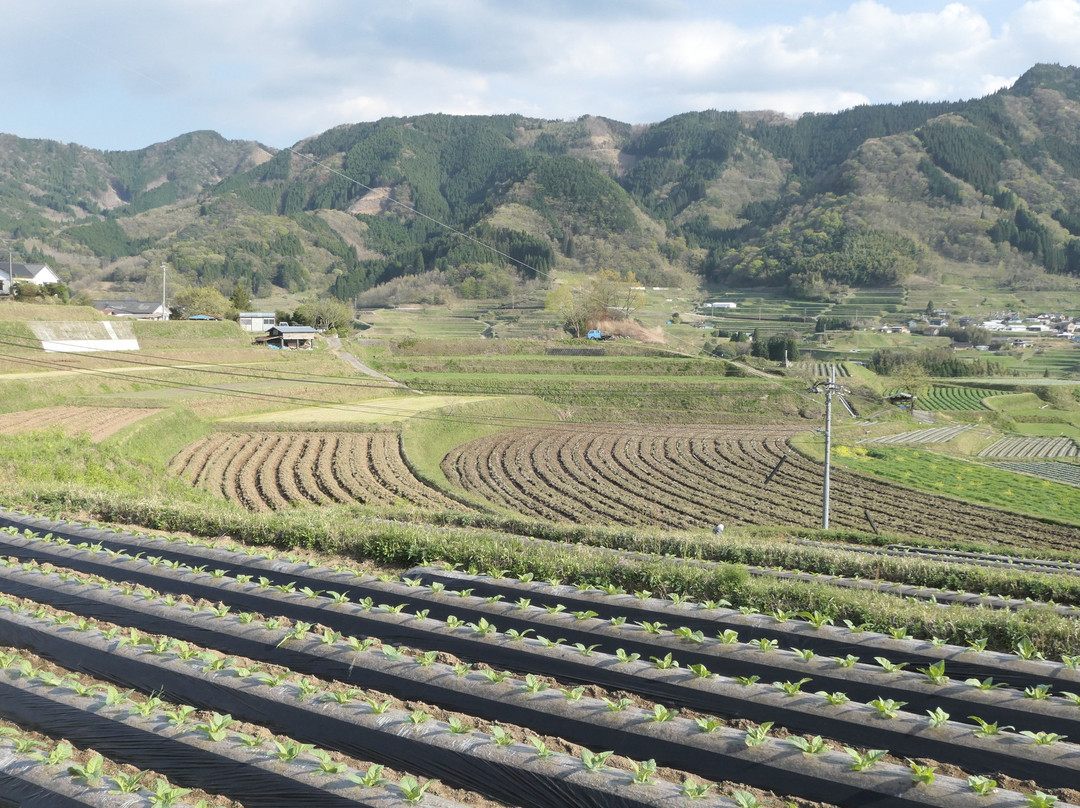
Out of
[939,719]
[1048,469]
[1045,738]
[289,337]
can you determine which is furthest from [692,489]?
[289,337]

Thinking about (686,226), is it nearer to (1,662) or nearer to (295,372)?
(295,372)

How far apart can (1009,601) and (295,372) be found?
39717mm

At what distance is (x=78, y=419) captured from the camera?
2380cm

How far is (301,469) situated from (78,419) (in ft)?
24.8

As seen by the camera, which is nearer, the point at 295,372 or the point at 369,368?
the point at 295,372

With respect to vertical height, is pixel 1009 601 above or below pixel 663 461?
above

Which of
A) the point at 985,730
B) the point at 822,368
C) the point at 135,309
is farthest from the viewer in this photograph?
the point at 135,309

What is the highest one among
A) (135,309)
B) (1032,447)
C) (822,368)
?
(135,309)

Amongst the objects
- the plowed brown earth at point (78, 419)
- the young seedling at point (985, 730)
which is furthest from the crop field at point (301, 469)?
the young seedling at point (985, 730)

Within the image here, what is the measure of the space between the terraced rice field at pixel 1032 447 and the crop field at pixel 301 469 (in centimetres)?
3159

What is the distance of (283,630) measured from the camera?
535cm

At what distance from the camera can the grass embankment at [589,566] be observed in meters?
5.33

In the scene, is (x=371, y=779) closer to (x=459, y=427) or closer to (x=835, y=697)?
(x=835, y=697)

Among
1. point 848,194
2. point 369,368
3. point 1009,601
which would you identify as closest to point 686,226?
point 848,194
